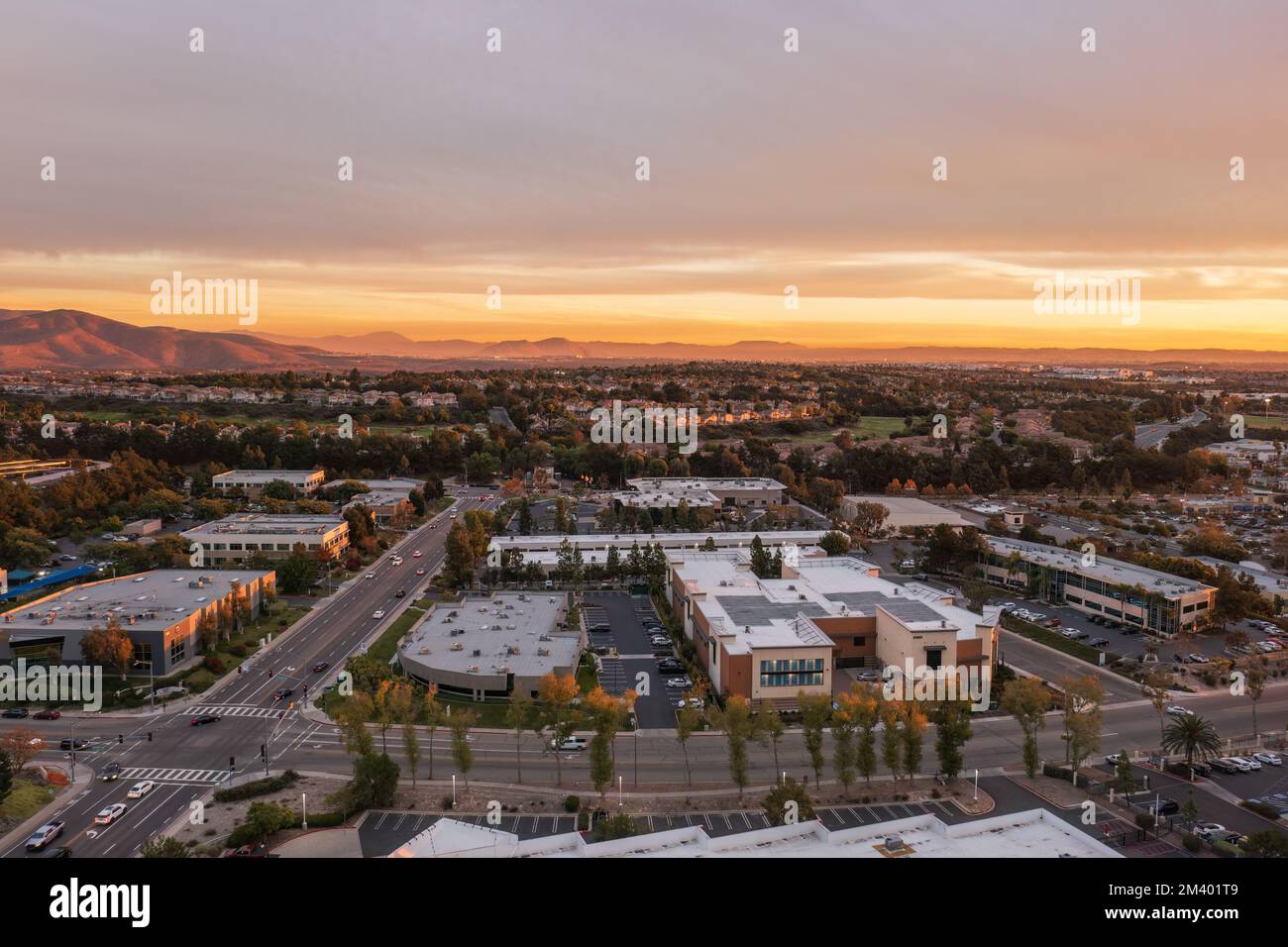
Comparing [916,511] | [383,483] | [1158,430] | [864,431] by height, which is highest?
[864,431]

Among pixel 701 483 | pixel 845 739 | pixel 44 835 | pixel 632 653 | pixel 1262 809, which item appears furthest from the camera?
pixel 701 483

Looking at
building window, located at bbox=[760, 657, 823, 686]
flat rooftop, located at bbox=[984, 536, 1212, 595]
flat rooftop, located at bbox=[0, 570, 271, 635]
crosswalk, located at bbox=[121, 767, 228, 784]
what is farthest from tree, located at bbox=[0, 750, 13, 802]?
flat rooftop, located at bbox=[984, 536, 1212, 595]

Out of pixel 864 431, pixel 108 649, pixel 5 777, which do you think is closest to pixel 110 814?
pixel 5 777

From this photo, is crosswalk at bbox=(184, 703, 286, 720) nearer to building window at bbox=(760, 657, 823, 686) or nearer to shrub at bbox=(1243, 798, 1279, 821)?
building window at bbox=(760, 657, 823, 686)

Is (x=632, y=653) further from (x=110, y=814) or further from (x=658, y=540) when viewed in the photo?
(x=110, y=814)

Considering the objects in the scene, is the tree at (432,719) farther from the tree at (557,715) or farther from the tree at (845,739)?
the tree at (845,739)
